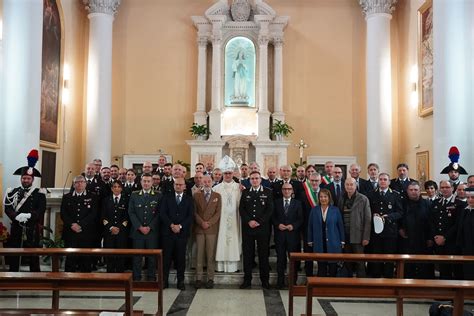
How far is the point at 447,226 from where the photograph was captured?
6.28 metres

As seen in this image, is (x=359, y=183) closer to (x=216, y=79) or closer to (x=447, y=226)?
(x=447, y=226)

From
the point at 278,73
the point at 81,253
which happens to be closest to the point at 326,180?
the point at 81,253

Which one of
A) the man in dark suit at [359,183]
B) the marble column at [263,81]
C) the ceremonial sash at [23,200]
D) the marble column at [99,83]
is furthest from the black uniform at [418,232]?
the marble column at [99,83]

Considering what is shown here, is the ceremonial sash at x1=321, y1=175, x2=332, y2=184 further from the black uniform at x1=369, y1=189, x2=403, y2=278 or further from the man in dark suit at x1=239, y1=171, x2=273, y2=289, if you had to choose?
the man in dark suit at x1=239, y1=171, x2=273, y2=289

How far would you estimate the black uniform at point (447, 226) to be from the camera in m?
6.23

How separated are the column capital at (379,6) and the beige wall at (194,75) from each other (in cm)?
70

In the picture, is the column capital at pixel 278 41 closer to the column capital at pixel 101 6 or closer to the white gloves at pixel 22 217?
the column capital at pixel 101 6

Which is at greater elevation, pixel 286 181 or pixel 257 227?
pixel 286 181

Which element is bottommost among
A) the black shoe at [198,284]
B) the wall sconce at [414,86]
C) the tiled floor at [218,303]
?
the tiled floor at [218,303]

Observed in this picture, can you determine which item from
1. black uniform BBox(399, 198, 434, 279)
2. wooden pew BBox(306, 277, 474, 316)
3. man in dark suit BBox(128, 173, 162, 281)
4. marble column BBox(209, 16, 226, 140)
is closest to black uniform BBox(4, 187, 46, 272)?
man in dark suit BBox(128, 173, 162, 281)

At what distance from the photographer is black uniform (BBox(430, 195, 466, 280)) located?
20.4ft

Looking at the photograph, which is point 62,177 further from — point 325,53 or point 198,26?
point 325,53

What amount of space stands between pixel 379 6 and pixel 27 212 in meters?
10.5

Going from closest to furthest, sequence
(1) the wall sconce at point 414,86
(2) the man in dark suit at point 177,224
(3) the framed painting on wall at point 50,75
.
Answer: (2) the man in dark suit at point 177,224 < (3) the framed painting on wall at point 50,75 < (1) the wall sconce at point 414,86
